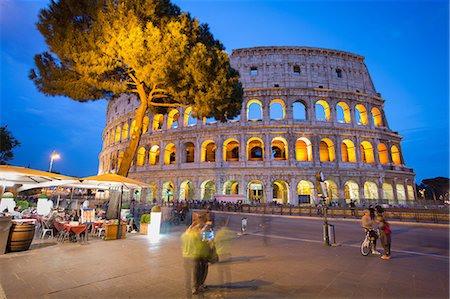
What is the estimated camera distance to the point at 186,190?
27438 mm

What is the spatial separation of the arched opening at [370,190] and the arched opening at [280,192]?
856 cm

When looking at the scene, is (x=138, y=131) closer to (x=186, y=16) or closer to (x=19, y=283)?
(x=186, y=16)

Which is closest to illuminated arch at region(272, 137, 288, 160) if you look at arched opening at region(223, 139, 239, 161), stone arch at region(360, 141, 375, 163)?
arched opening at region(223, 139, 239, 161)

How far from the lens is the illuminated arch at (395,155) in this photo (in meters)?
27.0

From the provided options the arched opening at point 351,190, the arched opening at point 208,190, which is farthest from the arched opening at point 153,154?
the arched opening at point 351,190

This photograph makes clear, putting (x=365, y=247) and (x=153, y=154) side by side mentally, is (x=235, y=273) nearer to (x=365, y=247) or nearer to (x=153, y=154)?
(x=365, y=247)

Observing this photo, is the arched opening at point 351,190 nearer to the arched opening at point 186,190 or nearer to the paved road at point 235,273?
the arched opening at point 186,190

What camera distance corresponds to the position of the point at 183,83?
32.5 feet

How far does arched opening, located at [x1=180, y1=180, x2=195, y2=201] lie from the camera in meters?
25.3

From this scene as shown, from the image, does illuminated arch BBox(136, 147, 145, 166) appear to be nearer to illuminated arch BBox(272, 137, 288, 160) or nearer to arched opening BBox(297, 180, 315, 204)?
illuminated arch BBox(272, 137, 288, 160)

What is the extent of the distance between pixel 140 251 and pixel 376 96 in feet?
106

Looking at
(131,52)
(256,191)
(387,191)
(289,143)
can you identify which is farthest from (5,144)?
(387,191)

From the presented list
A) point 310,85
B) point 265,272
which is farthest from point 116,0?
point 310,85

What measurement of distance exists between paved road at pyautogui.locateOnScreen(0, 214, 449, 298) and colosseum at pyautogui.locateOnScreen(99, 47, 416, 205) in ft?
51.4
